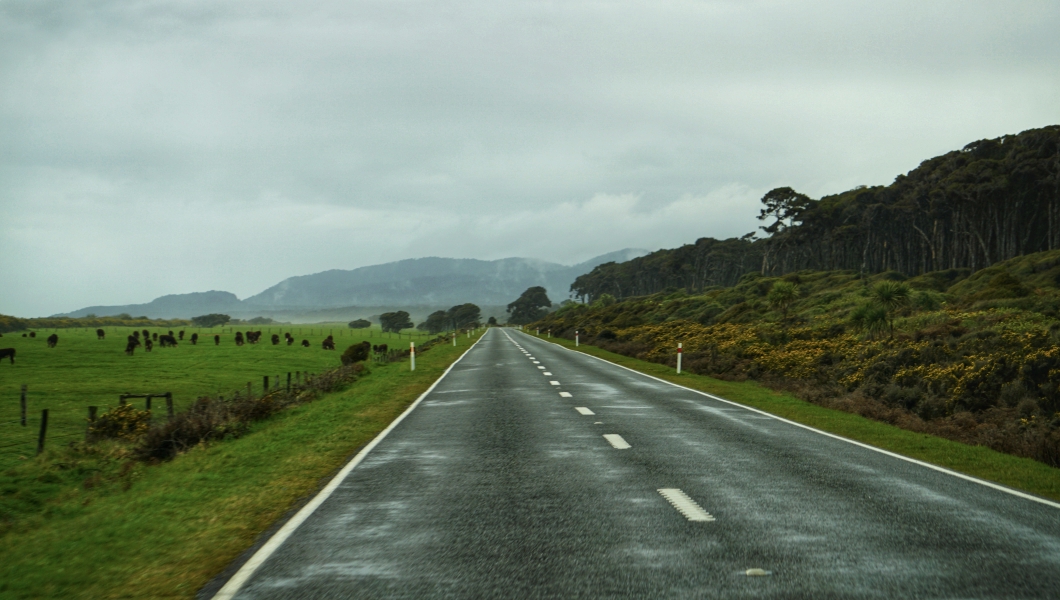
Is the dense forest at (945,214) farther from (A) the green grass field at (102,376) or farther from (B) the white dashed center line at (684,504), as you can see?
(B) the white dashed center line at (684,504)

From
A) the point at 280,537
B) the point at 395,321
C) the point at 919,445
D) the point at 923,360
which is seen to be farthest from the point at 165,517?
the point at 395,321

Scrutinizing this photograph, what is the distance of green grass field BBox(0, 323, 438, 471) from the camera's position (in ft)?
79.9

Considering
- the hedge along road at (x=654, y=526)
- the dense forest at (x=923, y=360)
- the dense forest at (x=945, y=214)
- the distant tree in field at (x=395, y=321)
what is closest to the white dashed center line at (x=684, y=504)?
the hedge along road at (x=654, y=526)

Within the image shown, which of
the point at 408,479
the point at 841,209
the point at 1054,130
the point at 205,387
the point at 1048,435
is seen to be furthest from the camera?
the point at 841,209

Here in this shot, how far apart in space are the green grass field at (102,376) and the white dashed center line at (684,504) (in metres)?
14.0

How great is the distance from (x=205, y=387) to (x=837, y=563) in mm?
42384

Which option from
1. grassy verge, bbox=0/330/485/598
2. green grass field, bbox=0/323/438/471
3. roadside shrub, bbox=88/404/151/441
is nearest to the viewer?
grassy verge, bbox=0/330/485/598

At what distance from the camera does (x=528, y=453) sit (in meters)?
10.2

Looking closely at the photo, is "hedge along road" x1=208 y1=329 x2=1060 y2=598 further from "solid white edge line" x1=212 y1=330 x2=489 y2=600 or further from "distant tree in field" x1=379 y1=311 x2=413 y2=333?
"distant tree in field" x1=379 y1=311 x2=413 y2=333

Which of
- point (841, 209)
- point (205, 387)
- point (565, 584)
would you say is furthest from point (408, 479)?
point (841, 209)

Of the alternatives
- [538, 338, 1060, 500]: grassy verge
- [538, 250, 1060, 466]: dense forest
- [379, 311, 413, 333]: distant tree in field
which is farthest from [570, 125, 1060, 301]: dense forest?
[379, 311, 413, 333]: distant tree in field

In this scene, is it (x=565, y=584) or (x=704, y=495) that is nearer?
(x=565, y=584)

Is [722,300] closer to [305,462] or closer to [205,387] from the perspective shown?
[205,387]

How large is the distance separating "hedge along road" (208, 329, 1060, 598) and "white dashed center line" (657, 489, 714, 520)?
0.07 feet
